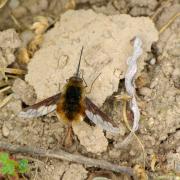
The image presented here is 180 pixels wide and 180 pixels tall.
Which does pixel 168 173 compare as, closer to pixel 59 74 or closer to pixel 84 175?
pixel 84 175

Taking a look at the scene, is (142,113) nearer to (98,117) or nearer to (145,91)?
(145,91)

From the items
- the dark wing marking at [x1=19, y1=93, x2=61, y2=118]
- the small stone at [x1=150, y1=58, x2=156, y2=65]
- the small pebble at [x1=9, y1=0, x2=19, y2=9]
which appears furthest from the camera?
the small pebble at [x1=9, y1=0, x2=19, y2=9]

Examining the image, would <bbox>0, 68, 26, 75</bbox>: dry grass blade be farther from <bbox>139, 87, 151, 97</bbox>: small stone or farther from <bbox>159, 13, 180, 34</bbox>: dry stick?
<bbox>159, 13, 180, 34</bbox>: dry stick

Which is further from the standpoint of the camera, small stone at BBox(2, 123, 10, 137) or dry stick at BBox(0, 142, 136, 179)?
small stone at BBox(2, 123, 10, 137)

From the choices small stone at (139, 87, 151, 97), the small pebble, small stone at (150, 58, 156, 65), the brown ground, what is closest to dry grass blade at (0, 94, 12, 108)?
the brown ground

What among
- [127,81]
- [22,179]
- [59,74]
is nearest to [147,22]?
[127,81]

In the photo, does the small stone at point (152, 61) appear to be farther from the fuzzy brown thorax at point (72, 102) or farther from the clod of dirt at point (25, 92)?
the clod of dirt at point (25, 92)

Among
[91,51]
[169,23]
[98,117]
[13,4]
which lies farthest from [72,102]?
[13,4]
